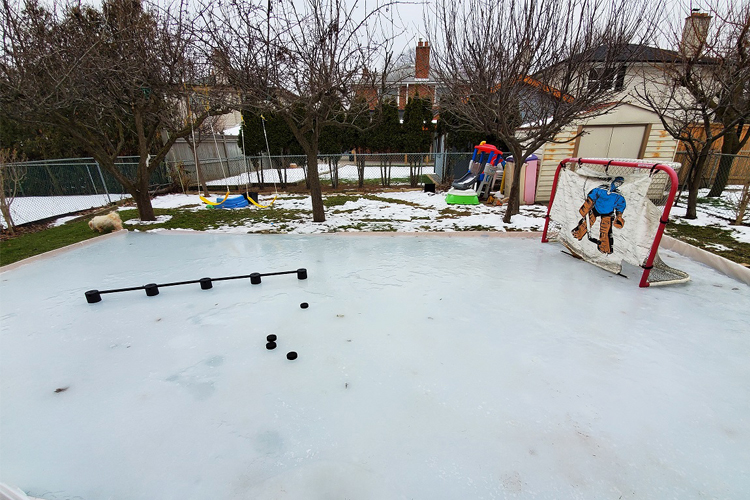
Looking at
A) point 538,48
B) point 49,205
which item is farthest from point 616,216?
point 49,205

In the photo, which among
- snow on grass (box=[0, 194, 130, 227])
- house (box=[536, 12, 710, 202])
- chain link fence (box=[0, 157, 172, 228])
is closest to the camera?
snow on grass (box=[0, 194, 130, 227])

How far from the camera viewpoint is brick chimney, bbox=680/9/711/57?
232 inches

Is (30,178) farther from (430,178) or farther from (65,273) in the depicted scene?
(430,178)

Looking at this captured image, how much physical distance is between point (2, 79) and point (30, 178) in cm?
563

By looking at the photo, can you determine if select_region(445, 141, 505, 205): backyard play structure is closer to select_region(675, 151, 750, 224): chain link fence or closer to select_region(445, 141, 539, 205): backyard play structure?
select_region(445, 141, 539, 205): backyard play structure

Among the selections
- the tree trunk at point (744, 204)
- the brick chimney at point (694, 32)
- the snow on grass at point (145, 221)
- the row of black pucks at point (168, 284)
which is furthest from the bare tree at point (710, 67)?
the snow on grass at point (145, 221)

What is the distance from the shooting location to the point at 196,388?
202 cm

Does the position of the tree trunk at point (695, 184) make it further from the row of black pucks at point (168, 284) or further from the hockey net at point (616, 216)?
the row of black pucks at point (168, 284)

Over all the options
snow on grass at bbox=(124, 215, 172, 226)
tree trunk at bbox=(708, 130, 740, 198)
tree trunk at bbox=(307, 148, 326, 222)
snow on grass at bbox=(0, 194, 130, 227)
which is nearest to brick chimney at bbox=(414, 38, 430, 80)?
tree trunk at bbox=(307, 148, 326, 222)

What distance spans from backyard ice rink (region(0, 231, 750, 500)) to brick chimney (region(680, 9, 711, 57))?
492 cm

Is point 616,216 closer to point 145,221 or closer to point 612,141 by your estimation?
point 612,141

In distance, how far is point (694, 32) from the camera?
20.0 ft

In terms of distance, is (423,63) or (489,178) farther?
(489,178)

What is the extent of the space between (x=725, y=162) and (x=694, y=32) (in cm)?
371
